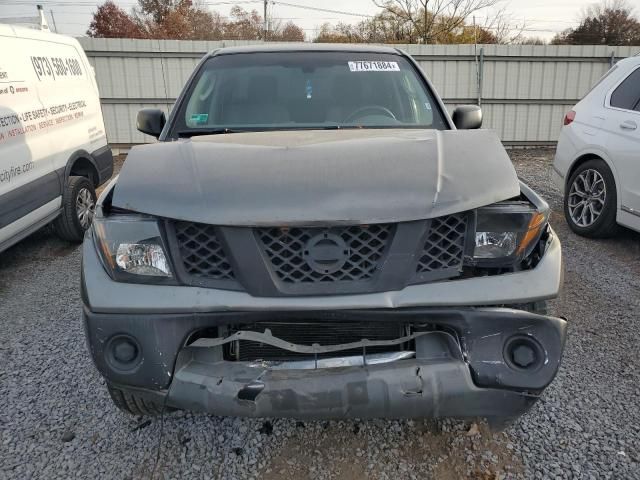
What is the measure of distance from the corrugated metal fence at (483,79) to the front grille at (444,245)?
9.86m

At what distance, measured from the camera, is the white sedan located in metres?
4.75

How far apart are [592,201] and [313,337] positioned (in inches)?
170

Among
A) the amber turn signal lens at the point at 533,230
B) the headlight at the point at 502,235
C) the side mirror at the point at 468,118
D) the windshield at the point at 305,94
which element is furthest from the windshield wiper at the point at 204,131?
the amber turn signal lens at the point at 533,230

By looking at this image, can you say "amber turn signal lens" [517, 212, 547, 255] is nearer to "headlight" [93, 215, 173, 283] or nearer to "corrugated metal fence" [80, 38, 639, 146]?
"headlight" [93, 215, 173, 283]

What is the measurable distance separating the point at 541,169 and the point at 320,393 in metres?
8.76

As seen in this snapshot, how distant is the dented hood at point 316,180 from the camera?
73.3 inches


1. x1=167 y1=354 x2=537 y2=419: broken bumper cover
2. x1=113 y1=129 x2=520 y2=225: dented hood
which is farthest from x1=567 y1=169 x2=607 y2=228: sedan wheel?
x1=167 y1=354 x2=537 y2=419: broken bumper cover

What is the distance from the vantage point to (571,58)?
11320mm

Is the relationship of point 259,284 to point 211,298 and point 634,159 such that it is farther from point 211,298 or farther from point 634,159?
point 634,159

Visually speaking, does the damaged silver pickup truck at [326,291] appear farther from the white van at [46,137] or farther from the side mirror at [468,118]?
the white van at [46,137]

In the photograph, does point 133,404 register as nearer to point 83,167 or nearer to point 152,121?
point 152,121

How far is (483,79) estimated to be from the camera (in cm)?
1127

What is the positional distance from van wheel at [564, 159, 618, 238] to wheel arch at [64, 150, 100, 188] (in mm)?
5116

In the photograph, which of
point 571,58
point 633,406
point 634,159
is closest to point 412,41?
point 571,58
